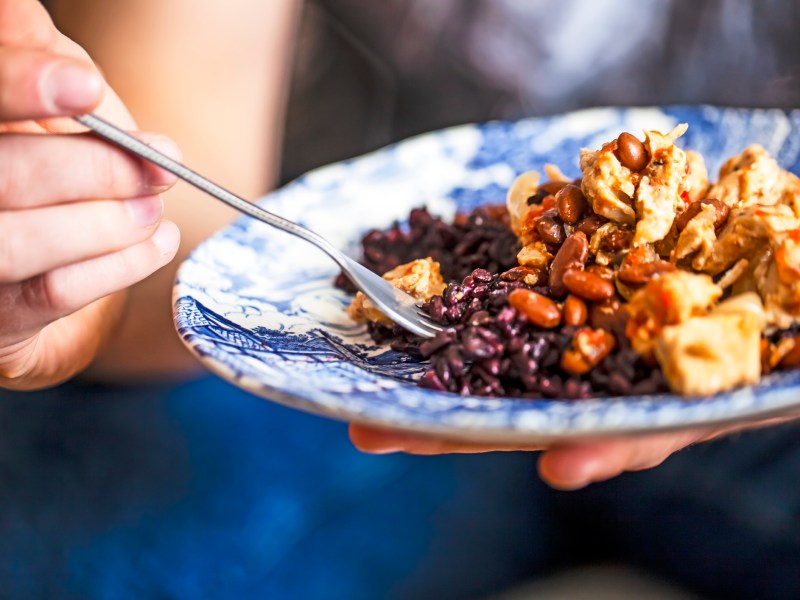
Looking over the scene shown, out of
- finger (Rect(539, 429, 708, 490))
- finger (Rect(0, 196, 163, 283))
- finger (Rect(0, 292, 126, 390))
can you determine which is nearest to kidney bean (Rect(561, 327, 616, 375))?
finger (Rect(539, 429, 708, 490))

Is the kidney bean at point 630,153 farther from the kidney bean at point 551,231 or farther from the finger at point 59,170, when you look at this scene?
the finger at point 59,170

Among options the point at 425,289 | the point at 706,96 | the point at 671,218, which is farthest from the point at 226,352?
the point at 706,96

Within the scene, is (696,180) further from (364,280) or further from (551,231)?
(364,280)

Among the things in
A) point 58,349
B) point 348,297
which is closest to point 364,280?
point 348,297

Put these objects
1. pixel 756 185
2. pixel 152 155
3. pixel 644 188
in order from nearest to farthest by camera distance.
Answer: pixel 152 155 < pixel 644 188 < pixel 756 185

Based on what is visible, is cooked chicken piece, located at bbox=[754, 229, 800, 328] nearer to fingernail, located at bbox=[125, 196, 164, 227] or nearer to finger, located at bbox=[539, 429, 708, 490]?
finger, located at bbox=[539, 429, 708, 490]

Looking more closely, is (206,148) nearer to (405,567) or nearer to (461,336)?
(405,567)
